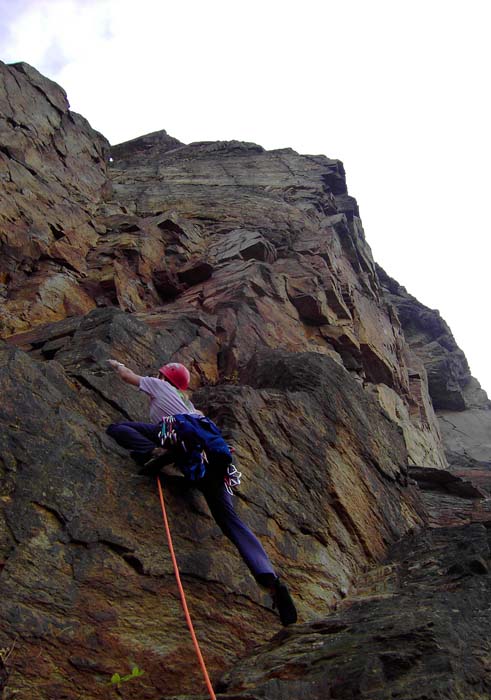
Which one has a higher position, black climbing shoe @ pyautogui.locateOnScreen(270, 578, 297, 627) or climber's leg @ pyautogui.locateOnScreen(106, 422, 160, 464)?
climber's leg @ pyautogui.locateOnScreen(106, 422, 160, 464)

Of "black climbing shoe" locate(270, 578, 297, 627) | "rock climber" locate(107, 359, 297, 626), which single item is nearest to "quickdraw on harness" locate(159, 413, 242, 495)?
"rock climber" locate(107, 359, 297, 626)

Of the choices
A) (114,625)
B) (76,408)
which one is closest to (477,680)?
(114,625)

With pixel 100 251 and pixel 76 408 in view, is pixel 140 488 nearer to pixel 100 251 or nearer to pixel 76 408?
pixel 76 408

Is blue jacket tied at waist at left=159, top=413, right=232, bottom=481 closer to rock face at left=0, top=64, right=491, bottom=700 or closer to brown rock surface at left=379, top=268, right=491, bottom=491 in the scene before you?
rock face at left=0, top=64, right=491, bottom=700

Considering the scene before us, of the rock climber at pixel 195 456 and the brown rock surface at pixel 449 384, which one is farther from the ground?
the brown rock surface at pixel 449 384

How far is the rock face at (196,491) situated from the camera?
5.17m

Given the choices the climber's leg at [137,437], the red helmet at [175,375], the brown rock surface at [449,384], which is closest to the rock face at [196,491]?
the climber's leg at [137,437]

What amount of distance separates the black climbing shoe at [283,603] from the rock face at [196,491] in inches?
7.4

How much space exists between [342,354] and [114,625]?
1389 centimetres

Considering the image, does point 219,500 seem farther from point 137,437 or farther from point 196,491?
point 137,437

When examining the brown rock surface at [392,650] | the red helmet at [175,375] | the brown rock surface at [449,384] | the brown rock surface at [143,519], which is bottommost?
the brown rock surface at [392,650]

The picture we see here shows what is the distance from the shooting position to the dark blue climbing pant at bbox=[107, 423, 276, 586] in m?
6.14

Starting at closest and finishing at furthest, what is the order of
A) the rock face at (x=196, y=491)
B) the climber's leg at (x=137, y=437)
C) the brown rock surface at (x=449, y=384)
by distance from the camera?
the rock face at (x=196, y=491) → the climber's leg at (x=137, y=437) → the brown rock surface at (x=449, y=384)

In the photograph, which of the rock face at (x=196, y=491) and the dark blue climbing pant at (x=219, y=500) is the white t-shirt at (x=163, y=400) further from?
the rock face at (x=196, y=491)
